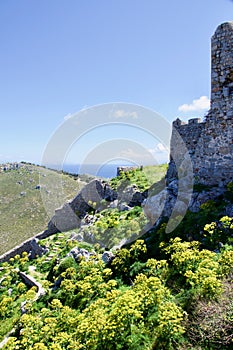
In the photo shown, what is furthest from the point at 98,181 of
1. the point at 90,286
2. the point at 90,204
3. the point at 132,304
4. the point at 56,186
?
the point at 56,186

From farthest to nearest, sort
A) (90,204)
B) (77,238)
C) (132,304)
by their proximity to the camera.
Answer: (90,204) < (77,238) < (132,304)

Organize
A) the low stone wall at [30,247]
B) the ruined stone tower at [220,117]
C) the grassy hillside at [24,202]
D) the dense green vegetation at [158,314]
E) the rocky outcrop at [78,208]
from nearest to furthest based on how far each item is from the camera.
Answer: the dense green vegetation at [158,314], the ruined stone tower at [220,117], the low stone wall at [30,247], the rocky outcrop at [78,208], the grassy hillside at [24,202]

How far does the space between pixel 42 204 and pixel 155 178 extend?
39452 mm

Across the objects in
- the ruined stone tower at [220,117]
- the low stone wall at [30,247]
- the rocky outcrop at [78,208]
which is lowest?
the low stone wall at [30,247]

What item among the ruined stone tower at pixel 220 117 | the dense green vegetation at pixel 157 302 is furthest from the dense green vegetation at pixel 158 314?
the ruined stone tower at pixel 220 117

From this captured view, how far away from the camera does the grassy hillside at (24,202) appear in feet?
139

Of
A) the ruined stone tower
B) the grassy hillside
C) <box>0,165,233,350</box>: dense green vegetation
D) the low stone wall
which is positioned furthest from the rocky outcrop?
the grassy hillside

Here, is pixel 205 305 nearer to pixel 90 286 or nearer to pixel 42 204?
pixel 90 286

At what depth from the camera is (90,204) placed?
21.6 meters

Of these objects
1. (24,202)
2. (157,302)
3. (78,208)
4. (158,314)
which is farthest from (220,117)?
(24,202)

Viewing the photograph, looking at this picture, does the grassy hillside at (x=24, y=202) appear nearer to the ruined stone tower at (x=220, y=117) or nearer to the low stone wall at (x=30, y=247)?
the low stone wall at (x=30, y=247)

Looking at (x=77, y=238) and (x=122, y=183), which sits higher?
(x=122, y=183)

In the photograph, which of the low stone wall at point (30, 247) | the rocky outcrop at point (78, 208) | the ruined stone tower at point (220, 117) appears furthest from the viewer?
the rocky outcrop at point (78, 208)

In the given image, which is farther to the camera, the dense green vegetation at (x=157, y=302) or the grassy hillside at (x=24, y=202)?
the grassy hillside at (x=24, y=202)
